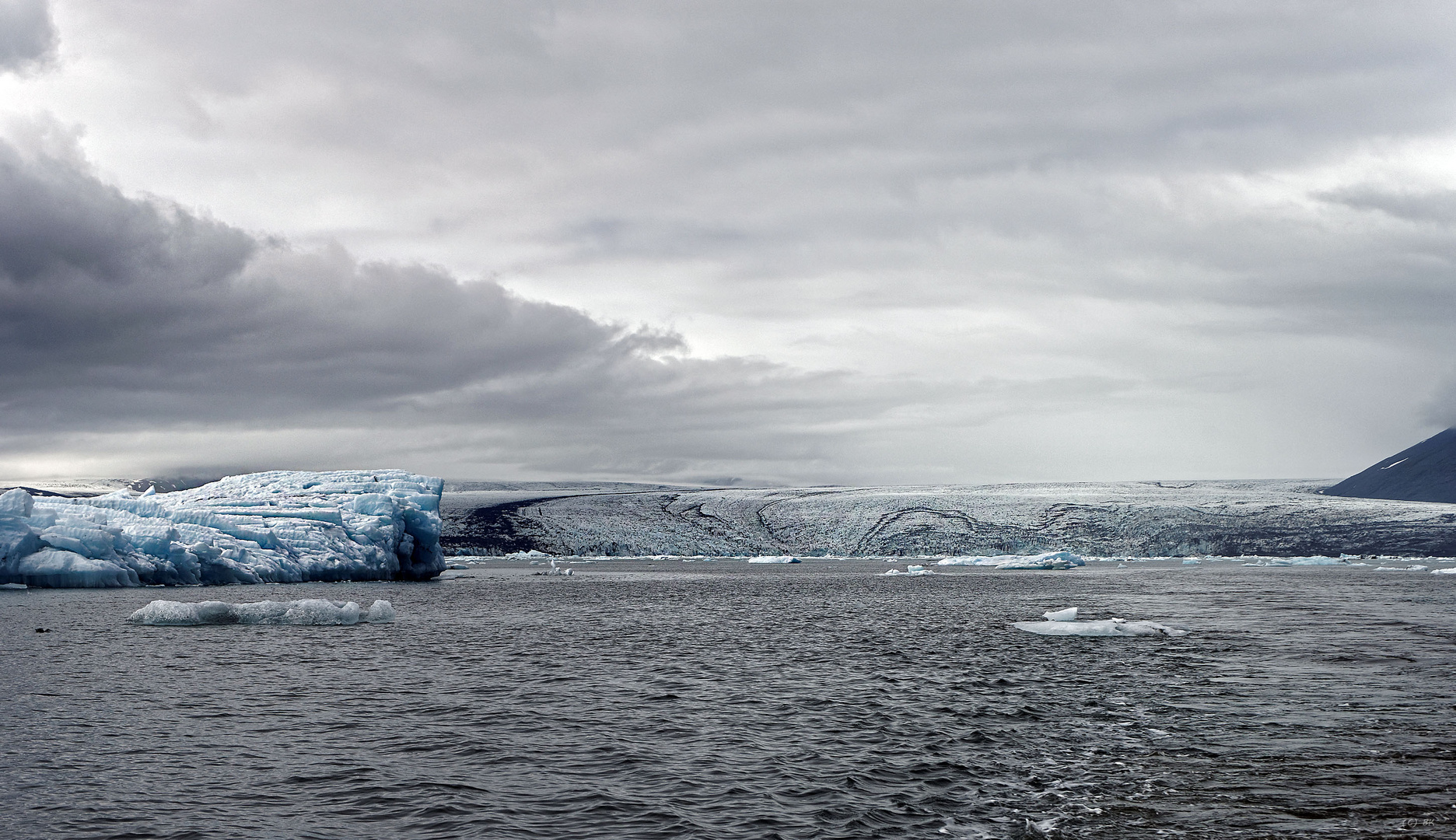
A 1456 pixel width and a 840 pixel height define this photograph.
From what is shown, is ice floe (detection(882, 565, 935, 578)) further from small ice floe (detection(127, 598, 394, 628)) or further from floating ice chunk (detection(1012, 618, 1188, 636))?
small ice floe (detection(127, 598, 394, 628))

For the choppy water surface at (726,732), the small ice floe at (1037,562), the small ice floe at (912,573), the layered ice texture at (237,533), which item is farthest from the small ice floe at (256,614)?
the small ice floe at (1037,562)

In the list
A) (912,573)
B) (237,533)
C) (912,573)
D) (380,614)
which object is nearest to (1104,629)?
(380,614)

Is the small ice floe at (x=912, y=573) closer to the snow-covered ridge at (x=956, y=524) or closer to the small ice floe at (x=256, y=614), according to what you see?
the small ice floe at (x=256, y=614)

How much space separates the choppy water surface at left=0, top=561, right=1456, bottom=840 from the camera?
10.5 meters

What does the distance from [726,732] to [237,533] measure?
4790 centimetres

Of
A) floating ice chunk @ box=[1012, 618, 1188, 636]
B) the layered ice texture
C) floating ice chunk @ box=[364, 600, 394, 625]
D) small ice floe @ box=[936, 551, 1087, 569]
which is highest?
the layered ice texture

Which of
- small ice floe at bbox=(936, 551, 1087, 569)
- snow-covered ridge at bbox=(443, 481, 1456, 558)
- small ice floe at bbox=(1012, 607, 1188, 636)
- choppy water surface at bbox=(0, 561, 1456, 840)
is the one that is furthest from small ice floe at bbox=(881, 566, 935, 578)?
snow-covered ridge at bbox=(443, 481, 1456, 558)

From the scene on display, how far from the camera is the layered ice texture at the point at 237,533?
158 feet

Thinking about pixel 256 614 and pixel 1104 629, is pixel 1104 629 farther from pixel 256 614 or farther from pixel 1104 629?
pixel 256 614

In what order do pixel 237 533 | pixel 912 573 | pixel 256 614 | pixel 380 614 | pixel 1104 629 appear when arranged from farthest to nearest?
pixel 912 573 → pixel 237 533 → pixel 380 614 → pixel 256 614 → pixel 1104 629

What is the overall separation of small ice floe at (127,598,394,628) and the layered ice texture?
1981 cm

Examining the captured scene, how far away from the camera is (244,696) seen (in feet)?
58.5

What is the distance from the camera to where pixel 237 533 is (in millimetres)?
54531

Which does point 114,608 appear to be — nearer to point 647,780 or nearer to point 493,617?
point 493,617
